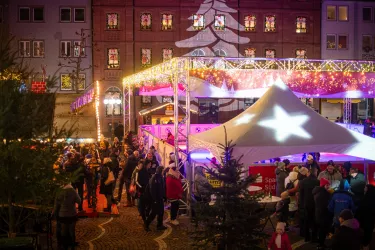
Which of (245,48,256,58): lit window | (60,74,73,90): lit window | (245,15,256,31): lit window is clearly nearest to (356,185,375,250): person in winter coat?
(245,48,256,58): lit window

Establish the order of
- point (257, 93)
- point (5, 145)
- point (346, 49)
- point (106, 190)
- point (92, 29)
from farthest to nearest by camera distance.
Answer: point (346, 49) → point (92, 29) → point (257, 93) → point (106, 190) → point (5, 145)

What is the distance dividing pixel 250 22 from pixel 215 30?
10.5ft

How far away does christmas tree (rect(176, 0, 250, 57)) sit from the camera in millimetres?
40344

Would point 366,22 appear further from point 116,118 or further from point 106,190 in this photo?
point 106,190

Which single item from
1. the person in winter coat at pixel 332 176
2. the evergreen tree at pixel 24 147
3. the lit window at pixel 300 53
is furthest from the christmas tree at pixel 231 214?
the lit window at pixel 300 53

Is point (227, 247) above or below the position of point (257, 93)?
below

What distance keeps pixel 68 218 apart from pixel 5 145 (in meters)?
3.15

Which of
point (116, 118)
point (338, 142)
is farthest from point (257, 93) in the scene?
point (116, 118)

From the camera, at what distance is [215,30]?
40.6 metres

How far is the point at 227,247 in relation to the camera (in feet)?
25.4

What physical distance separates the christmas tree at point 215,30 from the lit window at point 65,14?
31.7 ft

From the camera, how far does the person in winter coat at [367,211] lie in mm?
10234

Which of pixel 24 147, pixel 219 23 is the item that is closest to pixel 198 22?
pixel 219 23

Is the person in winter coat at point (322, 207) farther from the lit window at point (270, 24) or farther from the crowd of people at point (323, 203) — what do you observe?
the lit window at point (270, 24)
